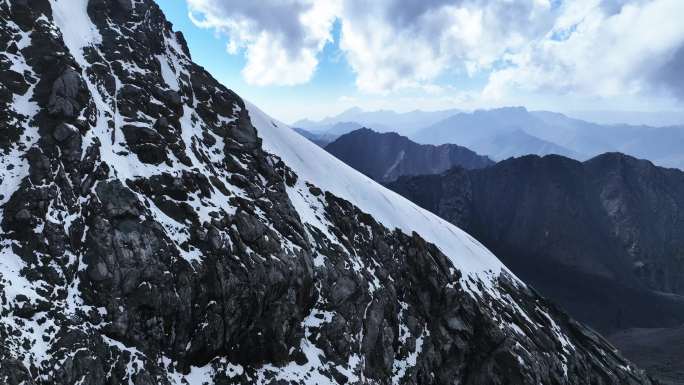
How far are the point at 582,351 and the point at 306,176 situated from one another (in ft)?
160

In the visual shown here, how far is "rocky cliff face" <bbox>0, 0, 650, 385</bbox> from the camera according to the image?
972 inches

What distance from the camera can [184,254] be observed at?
3045 cm

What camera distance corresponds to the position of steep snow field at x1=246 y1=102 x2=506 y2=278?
5716 cm

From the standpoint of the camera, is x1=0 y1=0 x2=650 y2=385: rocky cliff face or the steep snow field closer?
x1=0 y1=0 x2=650 y2=385: rocky cliff face

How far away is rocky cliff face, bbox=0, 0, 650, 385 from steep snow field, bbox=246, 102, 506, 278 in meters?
0.99

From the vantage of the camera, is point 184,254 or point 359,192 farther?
point 359,192

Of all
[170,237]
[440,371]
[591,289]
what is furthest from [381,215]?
[591,289]

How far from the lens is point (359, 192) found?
6109cm

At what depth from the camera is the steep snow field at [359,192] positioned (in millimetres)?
57156

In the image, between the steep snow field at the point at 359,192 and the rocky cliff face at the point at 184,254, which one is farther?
the steep snow field at the point at 359,192

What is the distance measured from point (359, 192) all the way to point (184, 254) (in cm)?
3415

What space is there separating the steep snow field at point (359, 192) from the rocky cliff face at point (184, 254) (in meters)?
0.99

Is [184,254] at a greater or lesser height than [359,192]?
lesser

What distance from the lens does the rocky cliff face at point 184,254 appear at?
2469 centimetres
